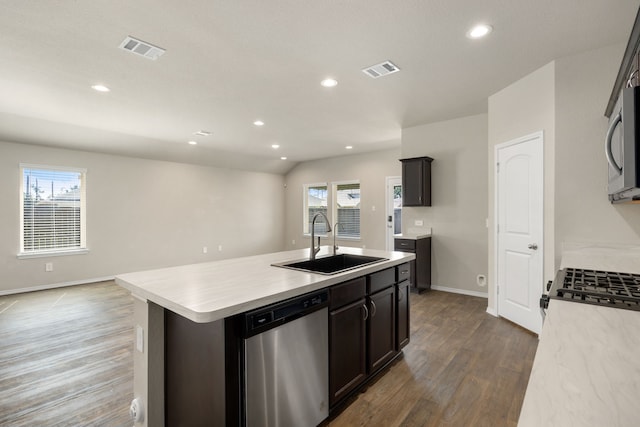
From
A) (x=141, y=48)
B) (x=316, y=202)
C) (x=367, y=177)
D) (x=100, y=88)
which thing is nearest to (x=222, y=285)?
(x=141, y=48)

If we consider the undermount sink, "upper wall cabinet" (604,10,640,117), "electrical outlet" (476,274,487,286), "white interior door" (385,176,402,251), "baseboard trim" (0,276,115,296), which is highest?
"upper wall cabinet" (604,10,640,117)

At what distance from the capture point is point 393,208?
686 cm

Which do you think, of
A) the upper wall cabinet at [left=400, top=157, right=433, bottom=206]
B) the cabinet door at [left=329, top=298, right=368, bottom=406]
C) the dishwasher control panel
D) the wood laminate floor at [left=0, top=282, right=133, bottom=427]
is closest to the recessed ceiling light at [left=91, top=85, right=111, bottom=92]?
the wood laminate floor at [left=0, top=282, right=133, bottom=427]

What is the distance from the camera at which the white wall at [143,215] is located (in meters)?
5.05

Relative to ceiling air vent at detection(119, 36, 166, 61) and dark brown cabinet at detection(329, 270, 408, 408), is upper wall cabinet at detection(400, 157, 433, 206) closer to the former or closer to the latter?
dark brown cabinet at detection(329, 270, 408, 408)

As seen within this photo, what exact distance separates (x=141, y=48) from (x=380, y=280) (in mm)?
2775

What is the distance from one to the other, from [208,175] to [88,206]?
8.55ft

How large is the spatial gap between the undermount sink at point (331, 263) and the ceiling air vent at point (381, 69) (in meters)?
1.83

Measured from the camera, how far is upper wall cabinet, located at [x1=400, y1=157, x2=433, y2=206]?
4.84 m

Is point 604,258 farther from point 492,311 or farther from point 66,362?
point 66,362

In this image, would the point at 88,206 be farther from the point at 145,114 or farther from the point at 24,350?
the point at 24,350

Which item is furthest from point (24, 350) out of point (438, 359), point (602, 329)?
point (602, 329)

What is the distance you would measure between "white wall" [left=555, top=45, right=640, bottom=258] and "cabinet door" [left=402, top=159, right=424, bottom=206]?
2092 mm

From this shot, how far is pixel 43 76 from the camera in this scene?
10.3 feet
